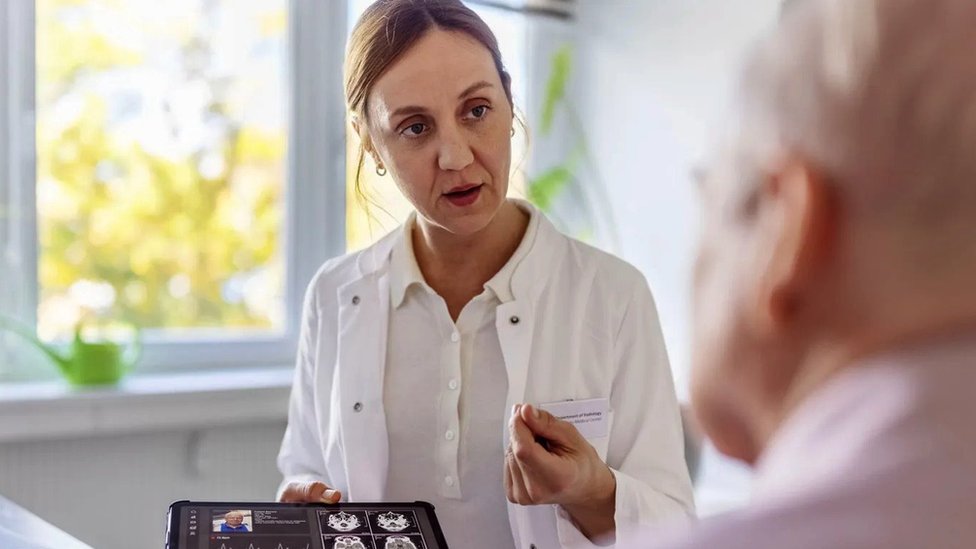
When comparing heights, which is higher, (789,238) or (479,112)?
(479,112)

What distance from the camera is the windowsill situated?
2.20 meters

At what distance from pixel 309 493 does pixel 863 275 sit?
1.06 meters

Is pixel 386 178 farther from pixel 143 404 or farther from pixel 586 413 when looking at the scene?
pixel 143 404

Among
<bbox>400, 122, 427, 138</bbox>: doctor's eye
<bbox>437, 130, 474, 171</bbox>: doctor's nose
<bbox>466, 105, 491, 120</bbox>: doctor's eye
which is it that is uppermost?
<bbox>466, 105, 491, 120</bbox>: doctor's eye

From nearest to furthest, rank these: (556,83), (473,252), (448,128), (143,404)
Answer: (448,128)
(473,252)
(143,404)
(556,83)

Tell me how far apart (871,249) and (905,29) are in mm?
90

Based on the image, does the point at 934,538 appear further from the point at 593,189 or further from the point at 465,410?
the point at 593,189

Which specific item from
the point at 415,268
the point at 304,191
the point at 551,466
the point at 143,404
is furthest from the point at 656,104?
the point at 551,466

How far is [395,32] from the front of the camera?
148 cm

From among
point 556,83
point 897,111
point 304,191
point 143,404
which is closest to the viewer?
point 897,111

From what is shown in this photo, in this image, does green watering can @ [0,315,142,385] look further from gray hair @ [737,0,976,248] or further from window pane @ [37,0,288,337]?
gray hair @ [737,0,976,248]

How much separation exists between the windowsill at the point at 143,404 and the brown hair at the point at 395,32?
111 cm

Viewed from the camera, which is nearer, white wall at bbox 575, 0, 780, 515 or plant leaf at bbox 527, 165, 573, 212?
white wall at bbox 575, 0, 780, 515

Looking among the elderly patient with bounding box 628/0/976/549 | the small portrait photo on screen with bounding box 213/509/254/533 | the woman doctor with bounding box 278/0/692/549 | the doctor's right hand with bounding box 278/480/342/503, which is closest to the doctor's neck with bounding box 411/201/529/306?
the woman doctor with bounding box 278/0/692/549
